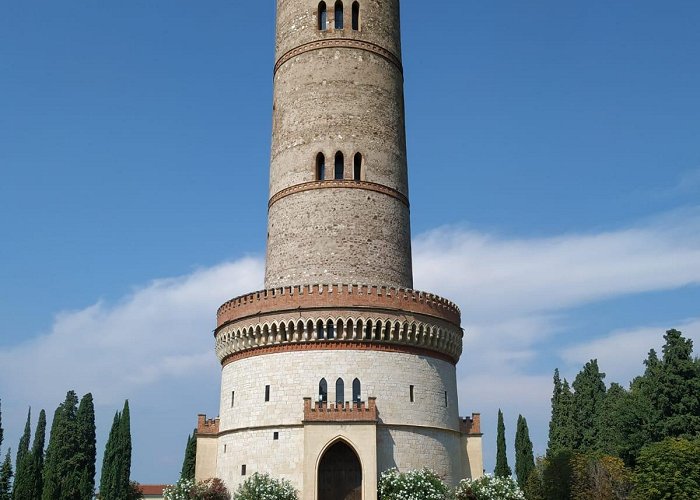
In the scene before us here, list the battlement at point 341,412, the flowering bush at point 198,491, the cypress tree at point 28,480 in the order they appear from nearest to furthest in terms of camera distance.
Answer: the battlement at point 341,412 < the flowering bush at point 198,491 < the cypress tree at point 28,480

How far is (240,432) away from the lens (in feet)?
82.7

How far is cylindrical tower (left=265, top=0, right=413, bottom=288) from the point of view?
26703mm

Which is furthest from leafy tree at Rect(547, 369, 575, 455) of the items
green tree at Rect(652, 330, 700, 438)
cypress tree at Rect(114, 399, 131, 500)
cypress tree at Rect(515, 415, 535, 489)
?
cypress tree at Rect(114, 399, 131, 500)

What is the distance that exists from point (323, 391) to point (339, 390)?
1.58 ft

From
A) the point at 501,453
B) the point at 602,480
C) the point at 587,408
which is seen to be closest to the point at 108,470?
the point at 501,453

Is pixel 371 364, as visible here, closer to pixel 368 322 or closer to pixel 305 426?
pixel 368 322

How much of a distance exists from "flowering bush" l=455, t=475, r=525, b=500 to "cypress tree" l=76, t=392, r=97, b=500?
924 inches

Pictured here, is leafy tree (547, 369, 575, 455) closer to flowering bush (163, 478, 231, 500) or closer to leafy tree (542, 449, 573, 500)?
leafy tree (542, 449, 573, 500)

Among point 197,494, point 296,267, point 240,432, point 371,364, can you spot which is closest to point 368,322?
point 371,364

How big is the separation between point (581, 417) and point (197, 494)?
26870mm

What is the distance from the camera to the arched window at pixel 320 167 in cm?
2753

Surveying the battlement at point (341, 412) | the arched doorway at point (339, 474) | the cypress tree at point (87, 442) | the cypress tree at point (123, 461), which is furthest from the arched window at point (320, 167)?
the cypress tree at point (87, 442)

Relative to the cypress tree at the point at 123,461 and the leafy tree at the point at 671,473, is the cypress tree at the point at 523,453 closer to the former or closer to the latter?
the leafy tree at the point at 671,473

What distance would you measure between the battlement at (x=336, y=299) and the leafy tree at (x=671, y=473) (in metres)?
8.72
